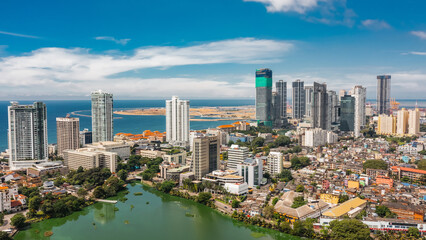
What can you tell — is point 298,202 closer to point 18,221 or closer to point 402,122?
point 18,221

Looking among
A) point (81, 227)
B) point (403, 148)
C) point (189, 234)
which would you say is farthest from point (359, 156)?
point (81, 227)

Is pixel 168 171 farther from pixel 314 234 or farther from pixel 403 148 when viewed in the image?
pixel 403 148

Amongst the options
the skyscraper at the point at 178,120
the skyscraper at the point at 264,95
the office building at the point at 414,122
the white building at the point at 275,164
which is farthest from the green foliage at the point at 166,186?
the office building at the point at 414,122

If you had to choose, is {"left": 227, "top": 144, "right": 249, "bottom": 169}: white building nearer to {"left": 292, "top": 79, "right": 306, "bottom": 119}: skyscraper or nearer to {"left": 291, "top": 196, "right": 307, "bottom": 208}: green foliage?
{"left": 291, "top": 196, "right": 307, "bottom": 208}: green foliage

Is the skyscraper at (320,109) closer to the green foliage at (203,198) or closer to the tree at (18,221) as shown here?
the green foliage at (203,198)

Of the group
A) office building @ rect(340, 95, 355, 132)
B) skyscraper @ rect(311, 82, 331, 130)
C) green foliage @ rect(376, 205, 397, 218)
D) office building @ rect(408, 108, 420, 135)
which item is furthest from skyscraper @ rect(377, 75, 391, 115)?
green foliage @ rect(376, 205, 397, 218)

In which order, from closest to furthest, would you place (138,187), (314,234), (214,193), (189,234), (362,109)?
(314,234) → (189,234) → (214,193) → (138,187) → (362,109)

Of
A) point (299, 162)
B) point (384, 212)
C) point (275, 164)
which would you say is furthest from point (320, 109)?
point (384, 212)
